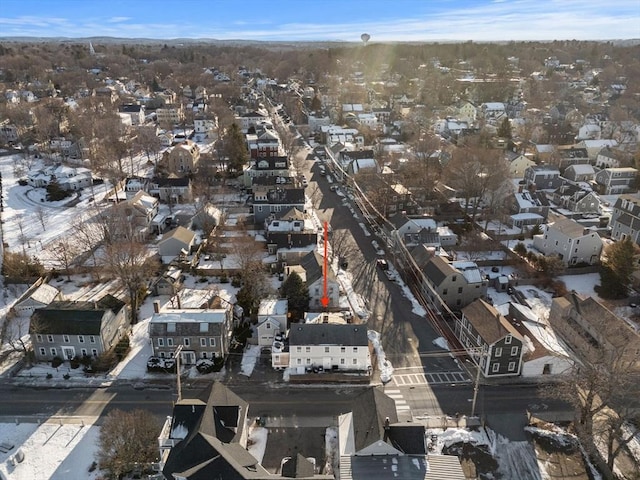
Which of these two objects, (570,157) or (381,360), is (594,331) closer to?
(381,360)

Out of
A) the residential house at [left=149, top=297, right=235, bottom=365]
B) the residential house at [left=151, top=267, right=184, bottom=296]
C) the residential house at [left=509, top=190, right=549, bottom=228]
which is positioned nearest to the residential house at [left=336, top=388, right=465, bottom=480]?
the residential house at [left=149, top=297, right=235, bottom=365]

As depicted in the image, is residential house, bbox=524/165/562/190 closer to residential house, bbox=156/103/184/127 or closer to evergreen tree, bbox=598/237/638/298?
evergreen tree, bbox=598/237/638/298

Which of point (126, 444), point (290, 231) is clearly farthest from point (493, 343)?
point (290, 231)

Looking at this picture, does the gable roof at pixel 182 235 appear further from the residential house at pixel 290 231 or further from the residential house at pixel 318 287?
the residential house at pixel 318 287

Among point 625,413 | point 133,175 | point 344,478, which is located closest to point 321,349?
point 344,478

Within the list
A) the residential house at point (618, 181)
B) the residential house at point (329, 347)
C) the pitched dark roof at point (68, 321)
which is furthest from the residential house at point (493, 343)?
the residential house at point (618, 181)
